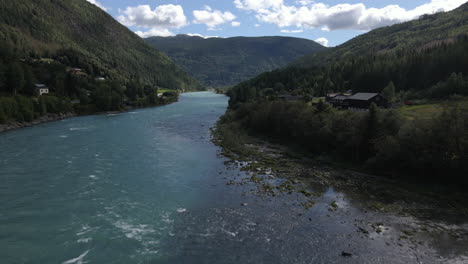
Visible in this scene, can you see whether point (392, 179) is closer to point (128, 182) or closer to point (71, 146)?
→ point (128, 182)

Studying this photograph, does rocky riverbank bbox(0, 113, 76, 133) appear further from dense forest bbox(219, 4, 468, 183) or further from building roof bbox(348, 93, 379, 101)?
building roof bbox(348, 93, 379, 101)

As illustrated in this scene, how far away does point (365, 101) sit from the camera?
61938 millimetres

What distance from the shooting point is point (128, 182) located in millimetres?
30312

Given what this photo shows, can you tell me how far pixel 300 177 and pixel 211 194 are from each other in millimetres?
11754

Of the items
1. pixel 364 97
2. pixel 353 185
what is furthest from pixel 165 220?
pixel 364 97

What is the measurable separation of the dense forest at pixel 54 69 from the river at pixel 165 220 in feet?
138

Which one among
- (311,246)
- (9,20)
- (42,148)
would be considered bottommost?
(311,246)

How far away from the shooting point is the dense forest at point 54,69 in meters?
74.1

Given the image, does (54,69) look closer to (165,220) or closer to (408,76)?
(165,220)

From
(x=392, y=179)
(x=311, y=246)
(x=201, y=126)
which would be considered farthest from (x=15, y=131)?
(x=392, y=179)

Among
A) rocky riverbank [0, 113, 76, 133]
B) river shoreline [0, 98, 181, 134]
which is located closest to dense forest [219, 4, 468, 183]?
river shoreline [0, 98, 181, 134]

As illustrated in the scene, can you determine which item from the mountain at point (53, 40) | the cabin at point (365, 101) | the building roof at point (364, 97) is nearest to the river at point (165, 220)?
the cabin at point (365, 101)

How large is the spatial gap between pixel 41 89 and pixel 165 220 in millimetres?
84207

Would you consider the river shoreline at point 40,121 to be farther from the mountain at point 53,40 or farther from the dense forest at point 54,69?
the mountain at point 53,40
